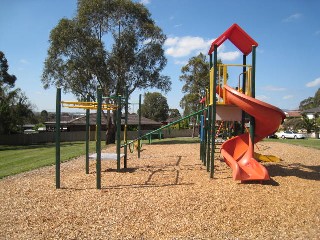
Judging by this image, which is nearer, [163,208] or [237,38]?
[163,208]

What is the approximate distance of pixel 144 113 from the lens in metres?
92.8

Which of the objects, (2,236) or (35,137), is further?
(35,137)

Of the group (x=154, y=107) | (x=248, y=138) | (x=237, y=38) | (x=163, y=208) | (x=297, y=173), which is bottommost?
(x=163, y=208)

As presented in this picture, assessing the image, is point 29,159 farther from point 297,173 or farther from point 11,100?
point 11,100

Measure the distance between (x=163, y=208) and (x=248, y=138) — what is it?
4660mm

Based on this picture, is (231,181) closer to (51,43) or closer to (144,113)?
(51,43)

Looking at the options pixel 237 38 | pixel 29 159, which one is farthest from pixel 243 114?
pixel 29 159

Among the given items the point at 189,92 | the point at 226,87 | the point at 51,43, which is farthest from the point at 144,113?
the point at 226,87

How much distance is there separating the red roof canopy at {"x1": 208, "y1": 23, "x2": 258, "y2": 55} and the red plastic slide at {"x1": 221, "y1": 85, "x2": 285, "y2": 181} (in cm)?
158

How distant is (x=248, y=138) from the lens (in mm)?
10195

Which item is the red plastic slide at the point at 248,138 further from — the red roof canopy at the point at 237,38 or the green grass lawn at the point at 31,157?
the green grass lawn at the point at 31,157

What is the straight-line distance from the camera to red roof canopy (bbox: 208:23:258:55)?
986cm

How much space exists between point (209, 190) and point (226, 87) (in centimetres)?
329

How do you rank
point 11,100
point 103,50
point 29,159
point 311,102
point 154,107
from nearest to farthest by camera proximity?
point 29,159
point 103,50
point 11,100
point 154,107
point 311,102
